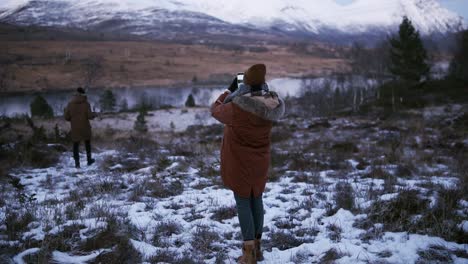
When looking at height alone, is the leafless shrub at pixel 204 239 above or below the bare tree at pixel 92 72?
below

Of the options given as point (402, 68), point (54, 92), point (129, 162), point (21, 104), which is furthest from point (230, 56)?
point (129, 162)

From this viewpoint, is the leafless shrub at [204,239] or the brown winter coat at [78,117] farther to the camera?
the brown winter coat at [78,117]

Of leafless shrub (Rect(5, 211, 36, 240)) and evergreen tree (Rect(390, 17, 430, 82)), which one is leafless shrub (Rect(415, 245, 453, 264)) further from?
evergreen tree (Rect(390, 17, 430, 82))

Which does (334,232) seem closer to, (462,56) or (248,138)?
(248,138)

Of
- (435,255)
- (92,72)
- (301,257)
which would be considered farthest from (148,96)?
(435,255)

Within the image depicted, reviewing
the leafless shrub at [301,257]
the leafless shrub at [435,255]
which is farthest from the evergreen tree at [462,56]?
the leafless shrub at [301,257]

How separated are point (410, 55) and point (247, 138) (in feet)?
109

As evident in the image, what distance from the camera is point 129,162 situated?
7.71 metres

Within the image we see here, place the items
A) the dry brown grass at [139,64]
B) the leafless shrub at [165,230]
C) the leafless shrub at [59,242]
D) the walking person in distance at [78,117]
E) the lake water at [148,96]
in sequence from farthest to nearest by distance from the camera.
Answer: the dry brown grass at [139,64], the lake water at [148,96], the walking person in distance at [78,117], the leafless shrub at [165,230], the leafless shrub at [59,242]

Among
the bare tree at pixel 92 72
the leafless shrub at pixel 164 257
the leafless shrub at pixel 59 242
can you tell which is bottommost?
the leafless shrub at pixel 164 257

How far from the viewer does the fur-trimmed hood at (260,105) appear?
9.12 ft

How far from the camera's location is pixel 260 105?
2.78 m

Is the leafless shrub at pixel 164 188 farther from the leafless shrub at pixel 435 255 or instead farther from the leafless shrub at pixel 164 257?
the leafless shrub at pixel 435 255

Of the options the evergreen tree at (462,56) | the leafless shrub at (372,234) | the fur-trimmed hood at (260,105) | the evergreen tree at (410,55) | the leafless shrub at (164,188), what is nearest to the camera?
the fur-trimmed hood at (260,105)
